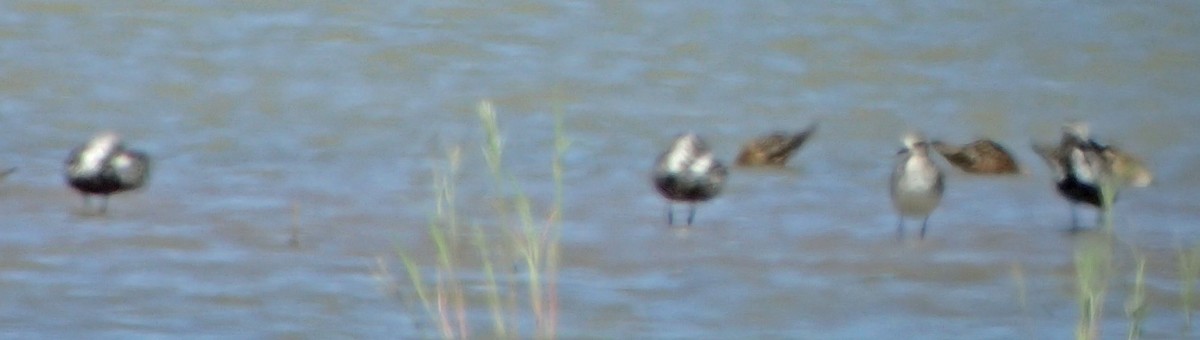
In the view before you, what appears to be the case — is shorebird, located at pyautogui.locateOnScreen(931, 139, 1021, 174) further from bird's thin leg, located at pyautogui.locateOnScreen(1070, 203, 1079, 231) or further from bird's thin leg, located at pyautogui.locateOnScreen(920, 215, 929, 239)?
bird's thin leg, located at pyautogui.locateOnScreen(920, 215, 929, 239)

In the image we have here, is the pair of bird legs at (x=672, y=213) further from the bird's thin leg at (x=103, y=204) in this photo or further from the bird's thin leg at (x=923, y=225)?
the bird's thin leg at (x=103, y=204)

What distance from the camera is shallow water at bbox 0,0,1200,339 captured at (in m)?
6.30

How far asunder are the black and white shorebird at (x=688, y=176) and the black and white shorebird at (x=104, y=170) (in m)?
1.76

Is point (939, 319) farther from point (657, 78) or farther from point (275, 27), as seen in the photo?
point (275, 27)

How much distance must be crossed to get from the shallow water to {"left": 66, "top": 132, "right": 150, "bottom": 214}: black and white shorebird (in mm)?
91

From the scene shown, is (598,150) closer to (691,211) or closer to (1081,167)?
(691,211)

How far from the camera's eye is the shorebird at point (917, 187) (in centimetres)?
779

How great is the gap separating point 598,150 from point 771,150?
2.65 feet

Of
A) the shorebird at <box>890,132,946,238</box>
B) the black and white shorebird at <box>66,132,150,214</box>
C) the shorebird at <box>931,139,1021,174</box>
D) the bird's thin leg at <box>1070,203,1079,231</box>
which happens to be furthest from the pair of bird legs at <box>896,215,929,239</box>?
the black and white shorebird at <box>66,132,150,214</box>

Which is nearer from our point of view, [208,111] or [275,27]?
[208,111]

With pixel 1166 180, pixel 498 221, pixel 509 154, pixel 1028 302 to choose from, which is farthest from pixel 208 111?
pixel 1028 302

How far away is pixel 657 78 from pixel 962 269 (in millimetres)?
4974

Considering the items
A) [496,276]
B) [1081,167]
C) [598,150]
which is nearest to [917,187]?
[1081,167]

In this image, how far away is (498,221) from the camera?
791 cm
